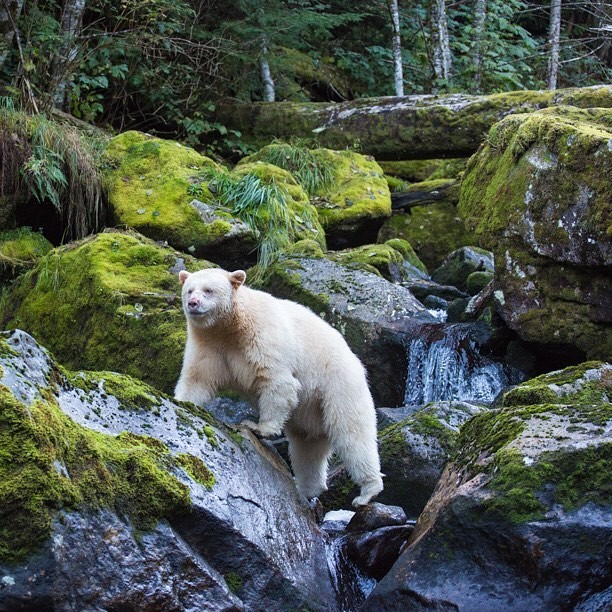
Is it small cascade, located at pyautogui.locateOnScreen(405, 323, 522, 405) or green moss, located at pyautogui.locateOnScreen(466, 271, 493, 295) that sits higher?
green moss, located at pyautogui.locateOnScreen(466, 271, 493, 295)

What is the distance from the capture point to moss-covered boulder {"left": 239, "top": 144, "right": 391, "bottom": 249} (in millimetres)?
12766

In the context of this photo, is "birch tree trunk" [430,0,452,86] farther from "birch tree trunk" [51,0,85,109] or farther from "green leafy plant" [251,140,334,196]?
"birch tree trunk" [51,0,85,109]

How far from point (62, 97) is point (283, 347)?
904 cm

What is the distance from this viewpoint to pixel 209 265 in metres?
9.38

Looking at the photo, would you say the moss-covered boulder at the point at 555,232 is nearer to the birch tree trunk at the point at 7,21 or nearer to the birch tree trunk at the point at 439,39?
the birch tree trunk at the point at 7,21

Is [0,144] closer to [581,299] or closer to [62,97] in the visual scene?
[62,97]

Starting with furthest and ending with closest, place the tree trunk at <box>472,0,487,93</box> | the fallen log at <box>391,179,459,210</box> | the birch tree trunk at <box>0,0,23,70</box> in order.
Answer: the tree trunk at <box>472,0,487,93</box>, the fallen log at <box>391,179,459,210</box>, the birch tree trunk at <box>0,0,23,70</box>

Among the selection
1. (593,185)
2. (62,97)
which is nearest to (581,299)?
(593,185)

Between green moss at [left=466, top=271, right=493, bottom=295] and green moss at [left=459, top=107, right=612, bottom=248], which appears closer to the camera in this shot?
green moss at [left=459, top=107, right=612, bottom=248]

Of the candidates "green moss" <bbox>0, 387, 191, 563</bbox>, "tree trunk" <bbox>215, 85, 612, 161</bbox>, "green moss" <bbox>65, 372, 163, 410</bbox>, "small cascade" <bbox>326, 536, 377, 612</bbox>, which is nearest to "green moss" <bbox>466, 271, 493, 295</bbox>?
"tree trunk" <bbox>215, 85, 612, 161</bbox>

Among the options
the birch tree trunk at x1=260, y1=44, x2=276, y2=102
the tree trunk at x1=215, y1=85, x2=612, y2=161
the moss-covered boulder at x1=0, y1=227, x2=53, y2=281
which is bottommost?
the moss-covered boulder at x1=0, y1=227, x2=53, y2=281

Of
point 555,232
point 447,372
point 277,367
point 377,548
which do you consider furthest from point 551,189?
point 377,548

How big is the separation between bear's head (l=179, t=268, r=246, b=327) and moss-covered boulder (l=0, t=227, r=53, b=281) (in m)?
5.06

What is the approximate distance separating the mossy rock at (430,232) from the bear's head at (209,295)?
30.2 feet
